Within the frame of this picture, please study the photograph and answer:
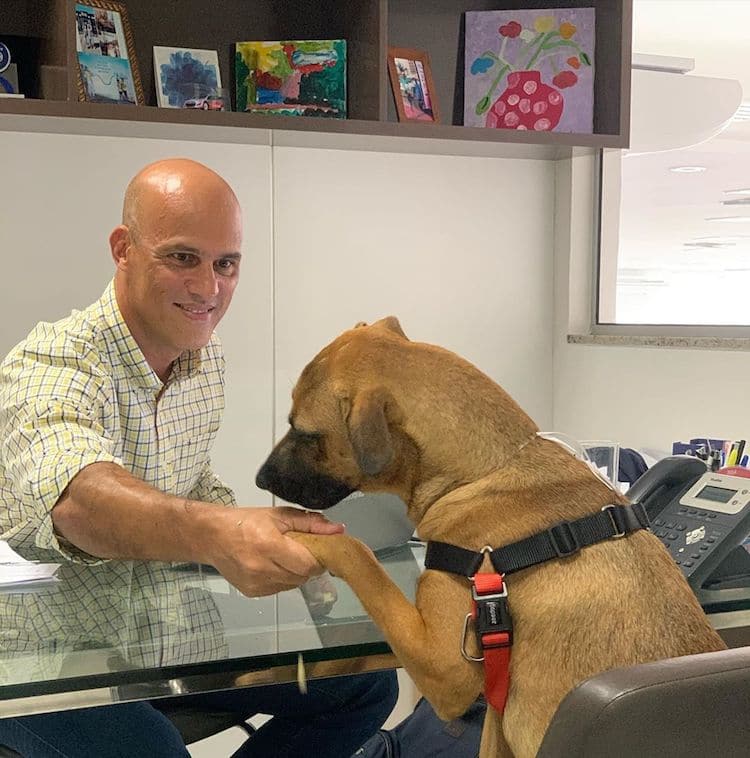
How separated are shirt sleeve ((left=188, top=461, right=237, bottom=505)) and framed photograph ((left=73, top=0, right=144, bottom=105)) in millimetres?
1034

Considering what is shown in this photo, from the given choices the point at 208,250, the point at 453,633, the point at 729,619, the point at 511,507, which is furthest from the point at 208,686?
the point at 208,250

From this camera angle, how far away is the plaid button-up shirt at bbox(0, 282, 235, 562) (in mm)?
1515

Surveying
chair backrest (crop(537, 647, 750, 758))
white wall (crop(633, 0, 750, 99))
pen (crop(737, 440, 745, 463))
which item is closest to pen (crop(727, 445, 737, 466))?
pen (crop(737, 440, 745, 463))

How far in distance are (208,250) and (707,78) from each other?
199cm

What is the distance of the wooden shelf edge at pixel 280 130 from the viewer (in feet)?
8.18

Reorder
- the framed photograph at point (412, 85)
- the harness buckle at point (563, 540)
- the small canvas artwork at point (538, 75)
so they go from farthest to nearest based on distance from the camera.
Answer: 1. the small canvas artwork at point (538, 75)
2. the framed photograph at point (412, 85)
3. the harness buckle at point (563, 540)

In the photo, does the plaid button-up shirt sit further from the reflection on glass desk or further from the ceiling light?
the ceiling light

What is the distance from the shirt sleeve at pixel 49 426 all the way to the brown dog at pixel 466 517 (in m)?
0.33

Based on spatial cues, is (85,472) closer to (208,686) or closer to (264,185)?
(208,686)

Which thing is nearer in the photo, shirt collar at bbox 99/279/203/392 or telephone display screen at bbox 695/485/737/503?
telephone display screen at bbox 695/485/737/503

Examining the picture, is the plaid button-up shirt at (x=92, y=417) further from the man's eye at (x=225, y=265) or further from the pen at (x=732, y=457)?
the pen at (x=732, y=457)

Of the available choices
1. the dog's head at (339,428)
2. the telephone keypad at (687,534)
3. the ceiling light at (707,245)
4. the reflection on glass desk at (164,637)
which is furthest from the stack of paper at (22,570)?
the ceiling light at (707,245)

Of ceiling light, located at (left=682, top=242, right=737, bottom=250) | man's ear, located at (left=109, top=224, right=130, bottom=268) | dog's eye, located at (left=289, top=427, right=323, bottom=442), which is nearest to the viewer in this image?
dog's eye, located at (left=289, top=427, right=323, bottom=442)

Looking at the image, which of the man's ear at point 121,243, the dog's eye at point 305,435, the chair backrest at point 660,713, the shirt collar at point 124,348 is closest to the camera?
the chair backrest at point 660,713
